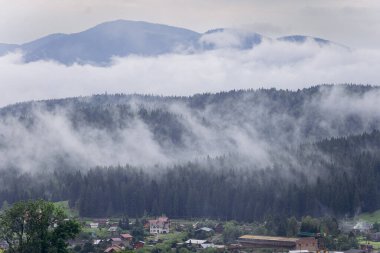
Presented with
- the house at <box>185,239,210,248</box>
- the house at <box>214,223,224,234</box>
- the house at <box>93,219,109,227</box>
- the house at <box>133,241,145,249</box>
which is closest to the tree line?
the house at <box>93,219,109,227</box>

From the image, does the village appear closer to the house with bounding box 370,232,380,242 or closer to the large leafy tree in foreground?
the house with bounding box 370,232,380,242

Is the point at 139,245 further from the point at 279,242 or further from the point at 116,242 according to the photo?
the point at 279,242

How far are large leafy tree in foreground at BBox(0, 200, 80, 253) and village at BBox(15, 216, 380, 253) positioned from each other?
26.8 m

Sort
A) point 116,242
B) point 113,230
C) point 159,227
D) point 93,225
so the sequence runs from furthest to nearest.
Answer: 1. point 93,225
2. point 159,227
3. point 113,230
4. point 116,242

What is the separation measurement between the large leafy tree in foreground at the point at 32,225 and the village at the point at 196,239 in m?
26.8

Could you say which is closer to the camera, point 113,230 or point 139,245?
point 139,245

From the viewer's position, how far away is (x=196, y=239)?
432ft

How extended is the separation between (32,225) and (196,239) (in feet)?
207

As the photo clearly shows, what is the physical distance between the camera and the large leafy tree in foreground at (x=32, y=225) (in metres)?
71.1

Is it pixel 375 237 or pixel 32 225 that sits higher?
pixel 32 225

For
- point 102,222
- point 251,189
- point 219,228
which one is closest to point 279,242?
point 219,228

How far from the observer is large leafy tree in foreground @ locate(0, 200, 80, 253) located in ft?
233

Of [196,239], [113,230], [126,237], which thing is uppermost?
[126,237]

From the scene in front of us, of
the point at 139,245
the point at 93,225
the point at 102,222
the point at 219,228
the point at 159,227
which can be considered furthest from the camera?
the point at 102,222
